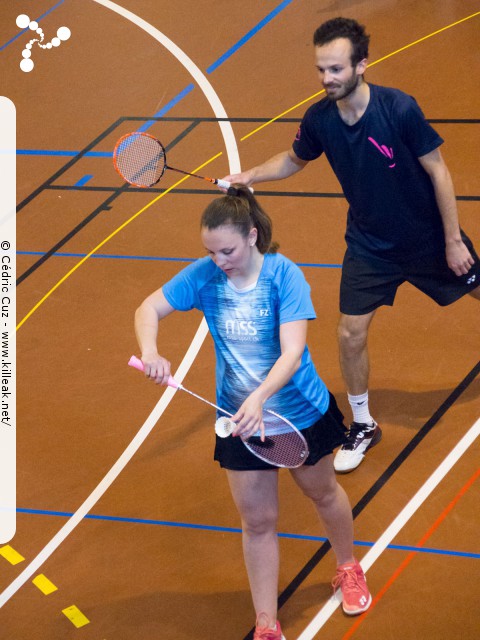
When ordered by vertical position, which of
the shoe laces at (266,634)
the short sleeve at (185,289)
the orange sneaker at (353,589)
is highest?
the short sleeve at (185,289)

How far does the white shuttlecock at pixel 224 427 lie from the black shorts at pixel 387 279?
5.22ft

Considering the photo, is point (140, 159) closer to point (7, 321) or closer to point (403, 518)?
point (7, 321)

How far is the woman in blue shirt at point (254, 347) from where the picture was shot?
13.2 feet

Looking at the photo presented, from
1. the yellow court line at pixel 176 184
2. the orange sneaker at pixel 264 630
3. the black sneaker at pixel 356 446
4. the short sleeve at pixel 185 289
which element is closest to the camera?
the short sleeve at pixel 185 289

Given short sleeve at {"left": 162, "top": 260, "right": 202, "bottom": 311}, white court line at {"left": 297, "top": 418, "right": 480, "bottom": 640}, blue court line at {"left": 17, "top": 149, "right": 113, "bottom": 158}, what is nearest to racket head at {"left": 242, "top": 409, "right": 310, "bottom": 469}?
short sleeve at {"left": 162, "top": 260, "right": 202, "bottom": 311}

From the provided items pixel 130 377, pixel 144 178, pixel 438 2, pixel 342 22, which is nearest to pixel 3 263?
pixel 130 377

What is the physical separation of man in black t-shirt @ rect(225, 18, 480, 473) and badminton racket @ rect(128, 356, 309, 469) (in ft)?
4.76

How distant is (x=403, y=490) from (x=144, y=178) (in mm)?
2302

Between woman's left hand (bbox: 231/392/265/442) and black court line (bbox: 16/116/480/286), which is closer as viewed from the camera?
woman's left hand (bbox: 231/392/265/442)

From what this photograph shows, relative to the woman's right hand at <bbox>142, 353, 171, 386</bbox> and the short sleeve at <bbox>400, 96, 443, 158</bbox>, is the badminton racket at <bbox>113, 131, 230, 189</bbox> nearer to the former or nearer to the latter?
the short sleeve at <bbox>400, 96, 443, 158</bbox>

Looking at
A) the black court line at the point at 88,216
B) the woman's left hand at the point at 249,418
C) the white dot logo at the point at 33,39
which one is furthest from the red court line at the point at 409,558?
the white dot logo at the point at 33,39

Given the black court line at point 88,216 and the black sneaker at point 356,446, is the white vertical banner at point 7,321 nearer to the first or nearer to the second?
the black court line at point 88,216

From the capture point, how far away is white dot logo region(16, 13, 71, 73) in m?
11.2

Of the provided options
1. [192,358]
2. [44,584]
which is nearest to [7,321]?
[192,358]
